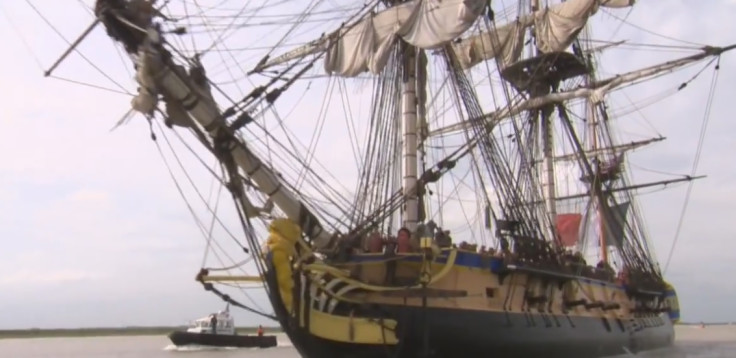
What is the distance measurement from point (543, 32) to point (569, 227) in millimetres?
14578

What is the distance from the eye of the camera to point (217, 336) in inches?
1660

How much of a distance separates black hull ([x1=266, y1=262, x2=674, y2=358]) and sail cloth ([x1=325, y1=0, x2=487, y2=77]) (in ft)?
24.9

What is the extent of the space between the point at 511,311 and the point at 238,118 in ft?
27.3

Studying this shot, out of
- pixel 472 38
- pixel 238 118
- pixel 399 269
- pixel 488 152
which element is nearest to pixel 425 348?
pixel 399 269

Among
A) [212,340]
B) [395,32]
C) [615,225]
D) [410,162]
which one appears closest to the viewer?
[410,162]

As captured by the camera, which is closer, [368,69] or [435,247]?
[435,247]

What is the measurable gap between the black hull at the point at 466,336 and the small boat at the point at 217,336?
21.9 m

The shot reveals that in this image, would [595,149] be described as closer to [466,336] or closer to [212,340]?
[212,340]

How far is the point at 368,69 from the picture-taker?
23109 millimetres

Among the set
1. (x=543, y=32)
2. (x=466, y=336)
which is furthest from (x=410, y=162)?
(x=543, y=32)

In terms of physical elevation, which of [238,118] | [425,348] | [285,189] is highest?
[238,118]

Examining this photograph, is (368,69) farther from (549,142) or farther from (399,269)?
(549,142)

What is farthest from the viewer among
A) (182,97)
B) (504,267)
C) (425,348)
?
(504,267)

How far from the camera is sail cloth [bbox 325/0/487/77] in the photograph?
21.7 metres
